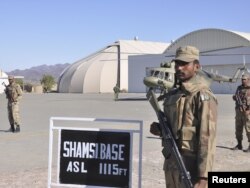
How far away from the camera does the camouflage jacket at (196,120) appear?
11.3ft

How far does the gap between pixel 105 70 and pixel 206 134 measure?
8162cm

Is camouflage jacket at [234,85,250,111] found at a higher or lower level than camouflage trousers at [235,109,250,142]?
higher

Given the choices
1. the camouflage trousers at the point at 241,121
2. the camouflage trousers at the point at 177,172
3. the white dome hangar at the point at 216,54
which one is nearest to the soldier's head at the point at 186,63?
the camouflage trousers at the point at 177,172

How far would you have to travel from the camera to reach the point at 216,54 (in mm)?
55656

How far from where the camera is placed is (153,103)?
3805 millimetres

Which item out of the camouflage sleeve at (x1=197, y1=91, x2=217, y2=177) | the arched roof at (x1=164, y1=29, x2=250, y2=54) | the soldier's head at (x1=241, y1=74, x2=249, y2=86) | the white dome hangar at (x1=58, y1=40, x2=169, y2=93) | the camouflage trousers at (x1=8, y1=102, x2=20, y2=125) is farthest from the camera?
the white dome hangar at (x1=58, y1=40, x2=169, y2=93)

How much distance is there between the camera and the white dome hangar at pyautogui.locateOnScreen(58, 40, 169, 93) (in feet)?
277

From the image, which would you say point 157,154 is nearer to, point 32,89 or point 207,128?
point 207,128

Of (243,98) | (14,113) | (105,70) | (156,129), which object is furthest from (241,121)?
(105,70)

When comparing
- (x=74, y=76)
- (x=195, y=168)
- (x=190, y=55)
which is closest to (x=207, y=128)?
(x=195, y=168)

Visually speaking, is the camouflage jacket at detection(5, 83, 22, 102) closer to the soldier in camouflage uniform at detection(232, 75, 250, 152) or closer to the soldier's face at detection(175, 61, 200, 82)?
the soldier in camouflage uniform at detection(232, 75, 250, 152)

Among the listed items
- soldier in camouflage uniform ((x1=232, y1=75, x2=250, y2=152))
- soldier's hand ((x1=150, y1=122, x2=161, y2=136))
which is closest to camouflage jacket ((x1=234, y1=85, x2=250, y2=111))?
soldier in camouflage uniform ((x1=232, y1=75, x2=250, y2=152))

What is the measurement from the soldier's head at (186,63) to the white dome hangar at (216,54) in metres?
47.3

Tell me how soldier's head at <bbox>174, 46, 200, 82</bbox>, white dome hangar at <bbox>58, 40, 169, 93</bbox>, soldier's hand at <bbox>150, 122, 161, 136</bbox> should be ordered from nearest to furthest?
soldier's head at <bbox>174, 46, 200, 82</bbox>
soldier's hand at <bbox>150, 122, 161, 136</bbox>
white dome hangar at <bbox>58, 40, 169, 93</bbox>
